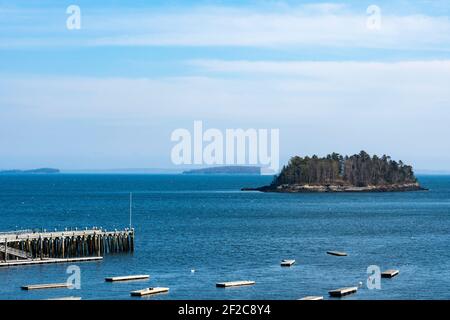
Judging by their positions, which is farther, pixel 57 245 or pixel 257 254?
pixel 257 254

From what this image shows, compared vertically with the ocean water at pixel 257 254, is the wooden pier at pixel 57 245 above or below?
above

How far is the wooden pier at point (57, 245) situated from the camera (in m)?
76.7

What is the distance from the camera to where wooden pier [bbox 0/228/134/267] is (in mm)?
76688

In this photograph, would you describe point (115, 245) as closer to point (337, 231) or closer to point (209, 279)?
point (209, 279)

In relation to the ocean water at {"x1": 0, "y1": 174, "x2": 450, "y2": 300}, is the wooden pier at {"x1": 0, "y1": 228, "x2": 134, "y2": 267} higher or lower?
higher

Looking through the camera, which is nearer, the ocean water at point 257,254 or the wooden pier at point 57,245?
the ocean water at point 257,254

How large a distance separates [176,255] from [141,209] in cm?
10206

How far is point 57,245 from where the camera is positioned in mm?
84062

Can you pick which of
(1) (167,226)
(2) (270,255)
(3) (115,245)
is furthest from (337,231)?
(3) (115,245)

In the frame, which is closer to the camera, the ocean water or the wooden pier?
the ocean water

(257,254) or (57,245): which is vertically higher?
(57,245)

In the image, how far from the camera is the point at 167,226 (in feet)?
441
